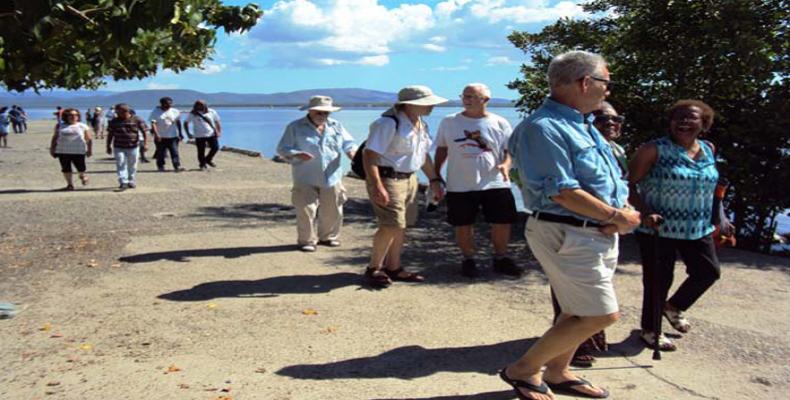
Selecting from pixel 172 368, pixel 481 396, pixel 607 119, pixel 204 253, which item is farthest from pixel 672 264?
pixel 204 253

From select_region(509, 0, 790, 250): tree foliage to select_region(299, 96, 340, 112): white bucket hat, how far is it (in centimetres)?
288

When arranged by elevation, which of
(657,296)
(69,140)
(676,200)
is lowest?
(69,140)

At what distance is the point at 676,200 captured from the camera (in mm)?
4656

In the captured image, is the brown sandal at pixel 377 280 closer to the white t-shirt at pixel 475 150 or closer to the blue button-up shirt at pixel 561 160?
the white t-shirt at pixel 475 150

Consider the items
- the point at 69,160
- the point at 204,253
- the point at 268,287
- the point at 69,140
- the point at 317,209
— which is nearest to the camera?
the point at 268,287

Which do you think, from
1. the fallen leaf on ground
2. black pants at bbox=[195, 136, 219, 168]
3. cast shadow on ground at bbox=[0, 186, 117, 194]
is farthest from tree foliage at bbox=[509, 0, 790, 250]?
black pants at bbox=[195, 136, 219, 168]

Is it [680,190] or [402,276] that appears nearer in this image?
[680,190]

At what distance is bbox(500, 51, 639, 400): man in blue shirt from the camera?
3430 millimetres

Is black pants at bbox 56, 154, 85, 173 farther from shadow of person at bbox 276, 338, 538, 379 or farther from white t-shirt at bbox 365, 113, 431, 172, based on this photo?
shadow of person at bbox 276, 338, 538, 379

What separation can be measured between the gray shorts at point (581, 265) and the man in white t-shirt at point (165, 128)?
46.3ft

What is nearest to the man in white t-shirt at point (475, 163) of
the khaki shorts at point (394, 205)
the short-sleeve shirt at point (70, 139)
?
the khaki shorts at point (394, 205)

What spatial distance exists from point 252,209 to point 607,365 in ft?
24.4

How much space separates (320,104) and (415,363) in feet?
12.4

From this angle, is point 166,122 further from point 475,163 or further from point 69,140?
point 475,163
